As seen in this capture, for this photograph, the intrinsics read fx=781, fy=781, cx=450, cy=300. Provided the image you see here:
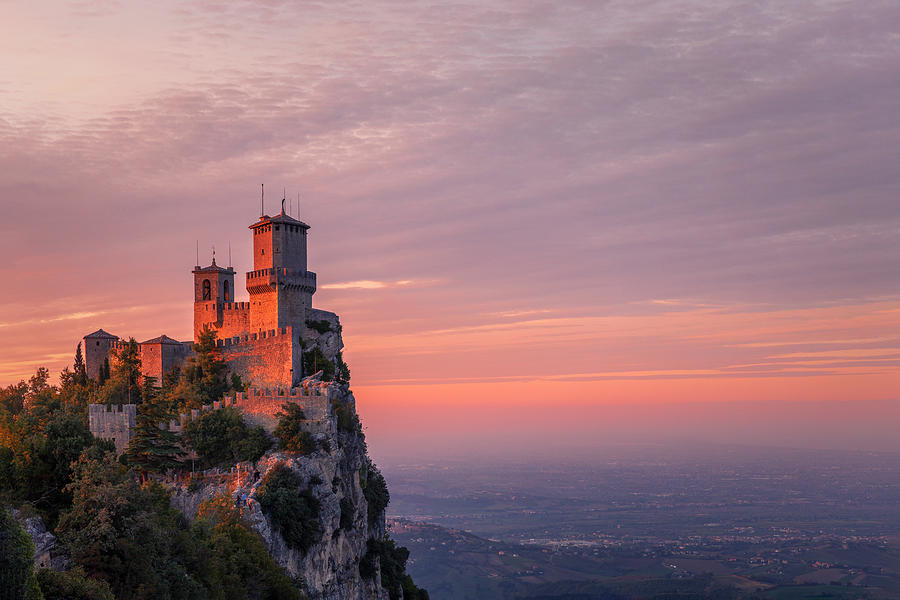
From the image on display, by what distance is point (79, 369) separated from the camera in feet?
216

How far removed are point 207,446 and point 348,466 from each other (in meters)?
10.5

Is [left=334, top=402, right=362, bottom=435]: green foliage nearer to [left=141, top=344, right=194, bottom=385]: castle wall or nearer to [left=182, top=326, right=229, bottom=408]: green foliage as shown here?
[left=182, top=326, right=229, bottom=408]: green foliage

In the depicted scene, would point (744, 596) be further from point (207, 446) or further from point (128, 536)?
point (128, 536)

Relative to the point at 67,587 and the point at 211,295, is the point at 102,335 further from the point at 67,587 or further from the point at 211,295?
the point at 67,587

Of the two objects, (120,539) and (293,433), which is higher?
(293,433)

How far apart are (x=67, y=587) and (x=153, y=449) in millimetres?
25058

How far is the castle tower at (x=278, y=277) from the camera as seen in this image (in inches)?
2467

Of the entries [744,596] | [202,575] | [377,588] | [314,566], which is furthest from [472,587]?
[202,575]

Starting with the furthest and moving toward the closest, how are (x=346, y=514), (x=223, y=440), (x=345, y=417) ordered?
(x=345, y=417)
(x=346, y=514)
(x=223, y=440)

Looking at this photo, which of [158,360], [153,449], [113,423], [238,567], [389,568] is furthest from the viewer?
[389,568]

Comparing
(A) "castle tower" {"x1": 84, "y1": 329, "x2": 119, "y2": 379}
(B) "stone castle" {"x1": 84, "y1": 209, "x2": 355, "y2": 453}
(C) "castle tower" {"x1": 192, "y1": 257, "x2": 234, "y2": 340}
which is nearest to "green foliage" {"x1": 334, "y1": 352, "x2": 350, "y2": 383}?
(B) "stone castle" {"x1": 84, "y1": 209, "x2": 355, "y2": 453}

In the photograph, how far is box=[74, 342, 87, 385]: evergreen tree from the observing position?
65.2 m

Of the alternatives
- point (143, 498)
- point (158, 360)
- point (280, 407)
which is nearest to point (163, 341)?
point (158, 360)

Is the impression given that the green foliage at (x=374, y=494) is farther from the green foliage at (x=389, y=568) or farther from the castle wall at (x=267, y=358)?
the castle wall at (x=267, y=358)
